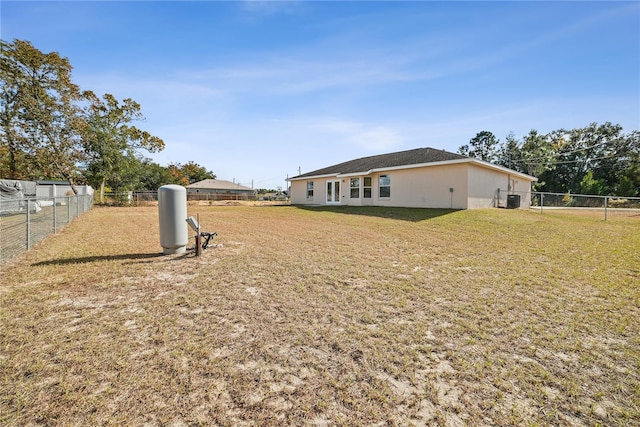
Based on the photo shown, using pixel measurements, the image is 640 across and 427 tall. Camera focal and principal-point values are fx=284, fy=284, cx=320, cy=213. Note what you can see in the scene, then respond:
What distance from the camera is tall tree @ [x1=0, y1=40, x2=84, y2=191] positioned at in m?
19.8

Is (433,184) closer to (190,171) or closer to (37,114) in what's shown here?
(37,114)

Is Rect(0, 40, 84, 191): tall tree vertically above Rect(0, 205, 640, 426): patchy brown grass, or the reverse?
Rect(0, 40, 84, 191): tall tree

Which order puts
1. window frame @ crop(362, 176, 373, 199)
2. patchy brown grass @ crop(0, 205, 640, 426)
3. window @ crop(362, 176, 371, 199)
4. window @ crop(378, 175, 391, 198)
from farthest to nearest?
1. window @ crop(362, 176, 371, 199)
2. window frame @ crop(362, 176, 373, 199)
3. window @ crop(378, 175, 391, 198)
4. patchy brown grass @ crop(0, 205, 640, 426)

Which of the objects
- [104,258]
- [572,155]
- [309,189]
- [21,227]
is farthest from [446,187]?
[572,155]

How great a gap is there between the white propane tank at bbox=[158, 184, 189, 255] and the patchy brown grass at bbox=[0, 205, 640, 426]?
0.42 meters

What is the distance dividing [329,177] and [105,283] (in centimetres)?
1800

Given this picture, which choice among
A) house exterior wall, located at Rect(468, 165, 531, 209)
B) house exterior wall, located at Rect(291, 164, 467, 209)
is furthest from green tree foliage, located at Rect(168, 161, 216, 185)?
house exterior wall, located at Rect(468, 165, 531, 209)

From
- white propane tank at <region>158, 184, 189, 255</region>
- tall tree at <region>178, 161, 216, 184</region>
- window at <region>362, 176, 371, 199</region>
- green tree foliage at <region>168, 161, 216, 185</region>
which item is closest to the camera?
white propane tank at <region>158, 184, 189, 255</region>

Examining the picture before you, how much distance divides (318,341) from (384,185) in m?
15.6

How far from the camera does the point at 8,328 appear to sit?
286 cm

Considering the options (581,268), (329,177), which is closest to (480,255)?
(581,268)

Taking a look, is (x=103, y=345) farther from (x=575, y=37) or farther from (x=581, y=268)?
(x=575, y=37)

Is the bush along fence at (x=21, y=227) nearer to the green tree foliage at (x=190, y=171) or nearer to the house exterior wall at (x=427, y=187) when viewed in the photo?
the house exterior wall at (x=427, y=187)

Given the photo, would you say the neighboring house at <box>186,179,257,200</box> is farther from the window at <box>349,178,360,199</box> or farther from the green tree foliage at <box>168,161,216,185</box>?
the window at <box>349,178,360,199</box>
